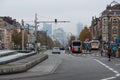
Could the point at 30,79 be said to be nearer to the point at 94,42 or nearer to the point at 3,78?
the point at 3,78

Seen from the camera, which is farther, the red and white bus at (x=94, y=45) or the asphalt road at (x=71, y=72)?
the red and white bus at (x=94, y=45)

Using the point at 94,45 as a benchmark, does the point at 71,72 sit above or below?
below

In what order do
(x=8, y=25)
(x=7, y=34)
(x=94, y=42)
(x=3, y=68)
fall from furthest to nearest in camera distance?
(x=8, y=25) < (x=7, y=34) < (x=94, y=42) < (x=3, y=68)

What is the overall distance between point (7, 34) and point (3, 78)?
5670 inches

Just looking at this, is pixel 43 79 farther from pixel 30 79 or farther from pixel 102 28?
pixel 102 28

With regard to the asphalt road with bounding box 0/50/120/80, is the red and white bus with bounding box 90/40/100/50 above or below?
above

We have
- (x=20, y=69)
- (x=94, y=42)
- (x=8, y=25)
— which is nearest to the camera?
(x=20, y=69)

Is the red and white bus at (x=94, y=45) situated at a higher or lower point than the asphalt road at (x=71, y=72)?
higher

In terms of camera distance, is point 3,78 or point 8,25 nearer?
point 3,78

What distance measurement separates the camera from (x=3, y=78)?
24766 millimetres

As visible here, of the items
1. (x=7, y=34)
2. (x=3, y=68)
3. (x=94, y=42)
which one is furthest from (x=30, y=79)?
(x=7, y=34)

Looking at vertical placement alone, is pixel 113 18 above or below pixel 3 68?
above

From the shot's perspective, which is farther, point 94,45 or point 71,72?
point 94,45

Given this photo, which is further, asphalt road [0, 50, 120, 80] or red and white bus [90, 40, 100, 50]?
red and white bus [90, 40, 100, 50]
